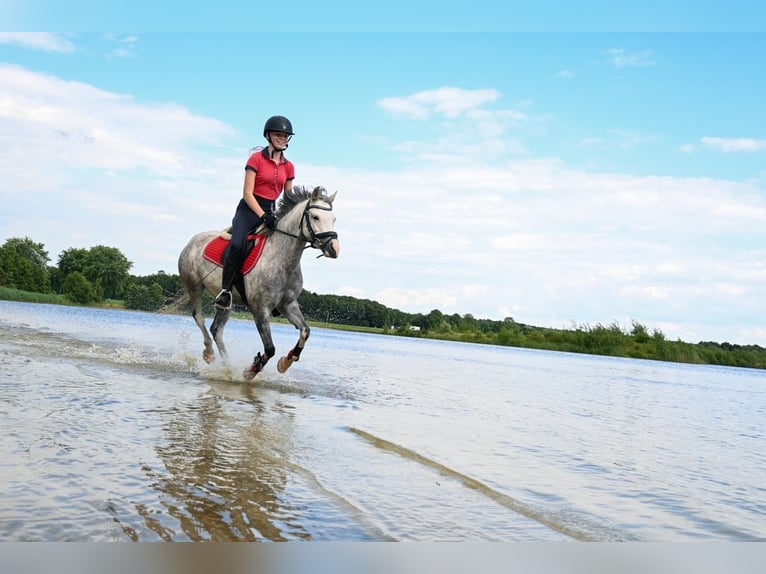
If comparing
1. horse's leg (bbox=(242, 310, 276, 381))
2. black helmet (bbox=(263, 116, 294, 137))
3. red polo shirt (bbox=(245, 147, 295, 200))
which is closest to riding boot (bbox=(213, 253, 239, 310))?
horse's leg (bbox=(242, 310, 276, 381))

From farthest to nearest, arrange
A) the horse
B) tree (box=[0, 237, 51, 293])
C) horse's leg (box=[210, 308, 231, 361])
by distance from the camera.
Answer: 1. tree (box=[0, 237, 51, 293])
2. horse's leg (box=[210, 308, 231, 361])
3. the horse

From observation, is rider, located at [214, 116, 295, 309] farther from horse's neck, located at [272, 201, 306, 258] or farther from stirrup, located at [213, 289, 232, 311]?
horse's neck, located at [272, 201, 306, 258]

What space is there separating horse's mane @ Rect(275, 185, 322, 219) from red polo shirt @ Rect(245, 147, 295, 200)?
22 cm

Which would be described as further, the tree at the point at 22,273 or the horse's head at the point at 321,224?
the tree at the point at 22,273

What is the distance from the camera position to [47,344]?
12.9 meters

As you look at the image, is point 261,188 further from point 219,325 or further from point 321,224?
point 219,325

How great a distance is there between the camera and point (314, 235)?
332 inches

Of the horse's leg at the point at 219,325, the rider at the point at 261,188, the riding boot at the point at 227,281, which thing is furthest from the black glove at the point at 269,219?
the horse's leg at the point at 219,325

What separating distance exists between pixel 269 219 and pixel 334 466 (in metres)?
4.93

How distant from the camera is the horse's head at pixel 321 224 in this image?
8.23 metres

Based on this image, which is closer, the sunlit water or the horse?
the sunlit water

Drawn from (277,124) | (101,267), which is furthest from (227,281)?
(101,267)

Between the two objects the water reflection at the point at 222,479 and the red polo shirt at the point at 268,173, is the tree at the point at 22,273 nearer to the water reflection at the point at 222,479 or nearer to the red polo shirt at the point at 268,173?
the red polo shirt at the point at 268,173

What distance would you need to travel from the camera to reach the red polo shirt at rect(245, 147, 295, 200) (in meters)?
9.14
